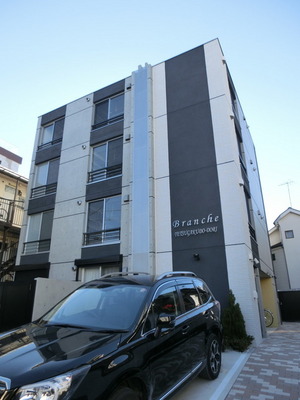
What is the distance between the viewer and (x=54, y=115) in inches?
635

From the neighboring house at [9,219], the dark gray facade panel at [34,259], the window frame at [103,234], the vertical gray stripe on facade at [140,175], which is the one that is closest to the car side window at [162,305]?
the vertical gray stripe on facade at [140,175]

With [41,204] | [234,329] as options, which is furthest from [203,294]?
[41,204]

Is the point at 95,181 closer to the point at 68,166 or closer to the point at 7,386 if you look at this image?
the point at 68,166

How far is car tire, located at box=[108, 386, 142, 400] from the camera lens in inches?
96.6

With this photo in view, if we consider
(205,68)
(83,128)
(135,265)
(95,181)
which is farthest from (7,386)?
(83,128)

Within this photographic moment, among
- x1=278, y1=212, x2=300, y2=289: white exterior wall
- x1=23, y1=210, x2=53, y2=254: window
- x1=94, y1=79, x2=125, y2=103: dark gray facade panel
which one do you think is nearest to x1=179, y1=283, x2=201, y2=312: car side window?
x1=23, y1=210, x2=53, y2=254: window

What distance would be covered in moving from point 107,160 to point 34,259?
18.8ft

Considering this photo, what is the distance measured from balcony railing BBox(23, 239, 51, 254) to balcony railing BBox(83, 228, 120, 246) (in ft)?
7.47

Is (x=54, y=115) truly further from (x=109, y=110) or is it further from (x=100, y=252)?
(x=100, y=252)

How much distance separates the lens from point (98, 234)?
39.1 feet

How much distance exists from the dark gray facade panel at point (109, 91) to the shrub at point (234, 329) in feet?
36.4

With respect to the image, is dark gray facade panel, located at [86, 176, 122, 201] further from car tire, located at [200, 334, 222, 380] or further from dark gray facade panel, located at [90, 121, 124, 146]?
car tire, located at [200, 334, 222, 380]

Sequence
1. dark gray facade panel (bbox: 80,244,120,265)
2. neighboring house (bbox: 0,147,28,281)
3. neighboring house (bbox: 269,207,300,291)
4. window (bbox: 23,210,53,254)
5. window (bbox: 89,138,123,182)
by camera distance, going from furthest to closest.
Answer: neighboring house (bbox: 269,207,300,291) → neighboring house (bbox: 0,147,28,281) → window (bbox: 23,210,53,254) → window (bbox: 89,138,123,182) → dark gray facade panel (bbox: 80,244,120,265)

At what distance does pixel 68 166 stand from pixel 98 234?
A: 4216 mm
